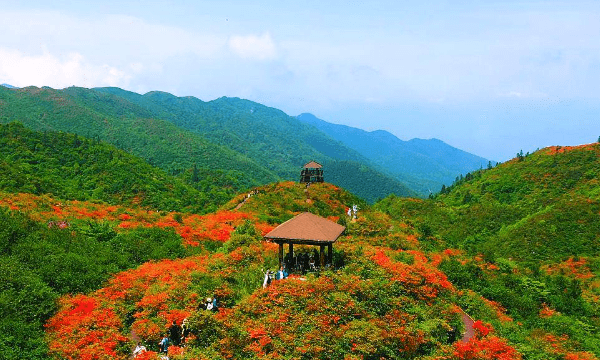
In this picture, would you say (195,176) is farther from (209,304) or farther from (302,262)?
(209,304)

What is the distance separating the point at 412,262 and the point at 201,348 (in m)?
14.6

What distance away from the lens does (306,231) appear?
19250 millimetres

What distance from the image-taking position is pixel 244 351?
13656mm

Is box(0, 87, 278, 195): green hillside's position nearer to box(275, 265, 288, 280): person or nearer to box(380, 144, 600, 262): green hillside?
box(380, 144, 600, 262): green hillside

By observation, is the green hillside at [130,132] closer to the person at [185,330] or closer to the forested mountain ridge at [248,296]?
the forested mountain ridge at [248,296]

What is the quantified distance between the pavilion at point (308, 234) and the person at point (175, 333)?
586cm

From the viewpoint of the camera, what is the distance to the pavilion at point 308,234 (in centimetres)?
1877

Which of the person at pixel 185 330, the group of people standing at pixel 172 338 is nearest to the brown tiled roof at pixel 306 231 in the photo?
the person at pixel 185 330

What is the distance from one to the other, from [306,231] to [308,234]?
28cm

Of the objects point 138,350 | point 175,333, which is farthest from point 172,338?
point 138,350

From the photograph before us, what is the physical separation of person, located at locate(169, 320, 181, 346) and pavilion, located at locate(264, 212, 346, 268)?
231 inches

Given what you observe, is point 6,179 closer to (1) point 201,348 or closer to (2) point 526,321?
(1) point 201,348

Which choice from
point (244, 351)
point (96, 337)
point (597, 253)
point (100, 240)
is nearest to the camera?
point (244, 351)

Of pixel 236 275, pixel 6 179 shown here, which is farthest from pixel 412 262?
pixel 6 179
